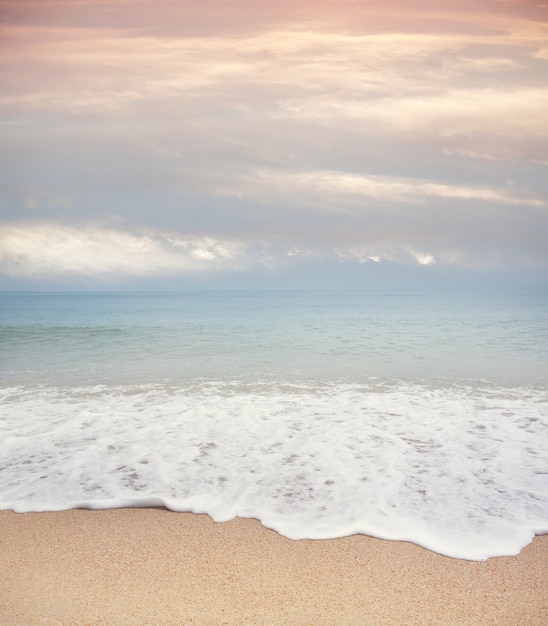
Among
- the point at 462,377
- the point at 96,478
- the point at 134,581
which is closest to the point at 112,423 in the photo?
the point at 96,478

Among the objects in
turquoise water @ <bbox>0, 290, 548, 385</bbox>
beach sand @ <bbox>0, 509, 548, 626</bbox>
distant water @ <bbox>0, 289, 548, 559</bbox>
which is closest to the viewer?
beach sand @ <bbox>0, 509, 548, 626</bbox>

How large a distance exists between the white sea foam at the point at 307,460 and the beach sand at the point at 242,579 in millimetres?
225

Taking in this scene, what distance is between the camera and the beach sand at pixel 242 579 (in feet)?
9.02

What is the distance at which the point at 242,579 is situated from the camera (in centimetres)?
308

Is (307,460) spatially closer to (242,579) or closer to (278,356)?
(242,579)

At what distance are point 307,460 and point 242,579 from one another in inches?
84.9

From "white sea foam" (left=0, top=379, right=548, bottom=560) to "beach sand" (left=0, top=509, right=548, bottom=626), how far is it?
23 cm

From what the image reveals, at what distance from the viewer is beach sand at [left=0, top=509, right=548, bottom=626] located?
2.75 metres

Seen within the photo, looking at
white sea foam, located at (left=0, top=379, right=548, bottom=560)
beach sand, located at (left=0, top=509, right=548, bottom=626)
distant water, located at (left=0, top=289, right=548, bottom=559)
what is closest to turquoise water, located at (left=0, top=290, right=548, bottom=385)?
distant water, located at (left=0, top=289, right=548, bottom=559)

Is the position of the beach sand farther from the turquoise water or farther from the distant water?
the turquoise water

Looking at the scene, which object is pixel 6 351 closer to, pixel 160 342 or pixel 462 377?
pixel 160 342

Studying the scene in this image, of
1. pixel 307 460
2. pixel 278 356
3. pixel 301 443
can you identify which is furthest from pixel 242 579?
pixel 278 356

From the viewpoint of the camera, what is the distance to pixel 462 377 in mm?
10102

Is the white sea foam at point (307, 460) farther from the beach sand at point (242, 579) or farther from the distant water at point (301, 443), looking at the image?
the beach sand at point (242, 579)
